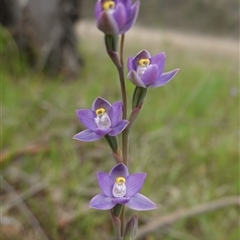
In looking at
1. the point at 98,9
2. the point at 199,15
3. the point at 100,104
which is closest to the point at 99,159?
the point at 100,104

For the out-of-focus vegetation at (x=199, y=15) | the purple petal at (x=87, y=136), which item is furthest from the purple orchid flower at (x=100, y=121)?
the out-of-focus vegetation at (x=199, y=15)

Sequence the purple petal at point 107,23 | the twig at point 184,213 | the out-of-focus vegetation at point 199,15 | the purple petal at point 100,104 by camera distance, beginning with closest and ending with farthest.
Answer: the purple petal at point 107,23, the purple petal at point 100,104, the twig at point 184,213, the out-of-focus vegetation at point 199,15

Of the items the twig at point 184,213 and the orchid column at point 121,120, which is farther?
the twig at point 184,213

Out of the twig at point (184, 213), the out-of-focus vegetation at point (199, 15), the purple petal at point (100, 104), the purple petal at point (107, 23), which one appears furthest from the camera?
the out-of-focus vegetation at point (199, 15)

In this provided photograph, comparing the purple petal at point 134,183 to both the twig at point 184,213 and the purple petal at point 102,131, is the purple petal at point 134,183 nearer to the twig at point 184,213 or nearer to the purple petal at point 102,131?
the purple petal at point 102,131

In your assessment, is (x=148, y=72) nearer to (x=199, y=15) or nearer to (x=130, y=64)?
(x=130, y=64)

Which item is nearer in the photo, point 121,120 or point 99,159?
point 121,120

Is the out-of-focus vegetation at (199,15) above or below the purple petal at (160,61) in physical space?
below
